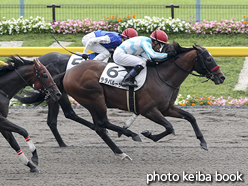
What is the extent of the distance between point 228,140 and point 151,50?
6.07ft

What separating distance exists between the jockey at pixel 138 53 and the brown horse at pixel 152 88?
0.54ft

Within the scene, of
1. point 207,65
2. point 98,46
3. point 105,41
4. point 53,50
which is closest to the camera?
point 207,65

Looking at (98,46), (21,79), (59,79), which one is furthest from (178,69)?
(21,79)

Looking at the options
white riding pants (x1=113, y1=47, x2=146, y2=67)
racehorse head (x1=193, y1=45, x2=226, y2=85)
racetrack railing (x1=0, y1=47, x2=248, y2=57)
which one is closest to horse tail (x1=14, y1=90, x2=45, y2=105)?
white riding pants (x1=113, y1=47, x2=146, y2=67)

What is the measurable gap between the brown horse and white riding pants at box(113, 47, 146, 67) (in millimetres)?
181

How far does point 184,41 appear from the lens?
12227 millimetres

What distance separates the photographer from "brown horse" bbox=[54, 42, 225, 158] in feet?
19.9

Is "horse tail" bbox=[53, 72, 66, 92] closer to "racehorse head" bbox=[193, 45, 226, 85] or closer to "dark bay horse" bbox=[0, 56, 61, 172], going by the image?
"dark bay horse" bbox=[0, 56, 61, 172]

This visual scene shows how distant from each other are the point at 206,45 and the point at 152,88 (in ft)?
20.6

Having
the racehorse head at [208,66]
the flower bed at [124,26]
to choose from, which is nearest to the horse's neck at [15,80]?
the racehorse head at [208,66]

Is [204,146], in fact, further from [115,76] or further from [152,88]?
[115,76]

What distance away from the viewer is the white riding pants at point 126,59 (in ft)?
20.4

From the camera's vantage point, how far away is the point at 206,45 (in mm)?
12000

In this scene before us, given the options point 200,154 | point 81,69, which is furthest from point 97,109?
point 200,154
